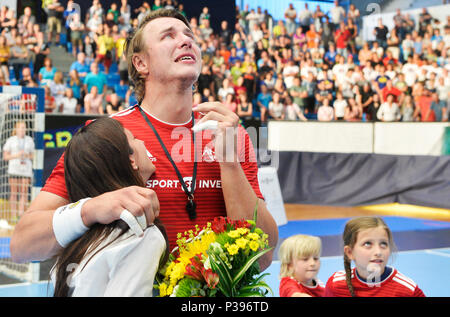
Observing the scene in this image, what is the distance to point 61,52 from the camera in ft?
57.6

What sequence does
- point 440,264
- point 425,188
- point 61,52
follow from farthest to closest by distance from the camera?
1. point 61,52
2. point 425,188
3. point 440,264

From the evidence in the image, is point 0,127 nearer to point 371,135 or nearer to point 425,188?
point 425,188

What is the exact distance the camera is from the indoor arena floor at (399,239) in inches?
252

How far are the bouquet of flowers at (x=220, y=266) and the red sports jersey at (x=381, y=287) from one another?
149 cm

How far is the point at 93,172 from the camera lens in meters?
1.49

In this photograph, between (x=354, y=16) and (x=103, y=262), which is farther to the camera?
(x=354, y=16)

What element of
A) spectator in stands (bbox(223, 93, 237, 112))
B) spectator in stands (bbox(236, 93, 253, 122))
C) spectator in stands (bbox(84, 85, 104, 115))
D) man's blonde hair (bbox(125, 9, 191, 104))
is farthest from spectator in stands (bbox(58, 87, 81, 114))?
man's blonde hair (bbox(125, 9, 191, 104))

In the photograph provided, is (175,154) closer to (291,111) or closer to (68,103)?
(68,103)

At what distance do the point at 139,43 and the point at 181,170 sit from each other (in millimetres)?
503

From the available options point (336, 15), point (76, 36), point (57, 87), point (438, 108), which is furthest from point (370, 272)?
point (336, 15)

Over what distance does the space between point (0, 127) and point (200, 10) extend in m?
14.5

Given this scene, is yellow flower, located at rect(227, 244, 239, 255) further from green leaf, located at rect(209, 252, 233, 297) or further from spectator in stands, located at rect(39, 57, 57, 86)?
spectator in stands, located at rect(39, 57, 57, 86)

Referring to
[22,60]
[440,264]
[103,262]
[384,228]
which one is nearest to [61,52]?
[22,60]

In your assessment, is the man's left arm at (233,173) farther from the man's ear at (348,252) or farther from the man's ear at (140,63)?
the man's ear at (348,252)
